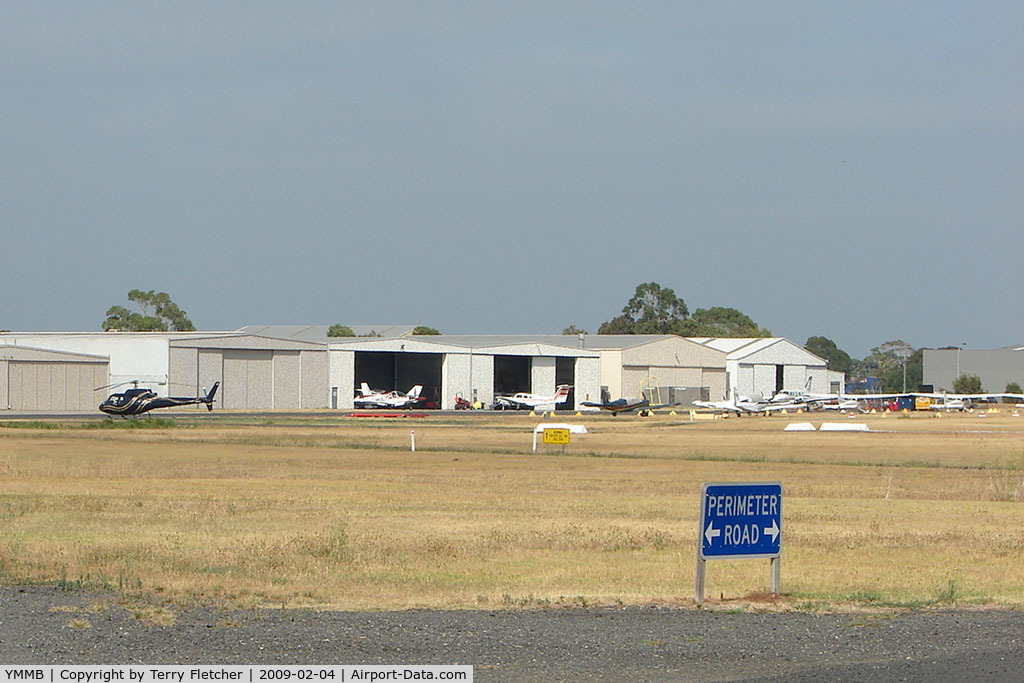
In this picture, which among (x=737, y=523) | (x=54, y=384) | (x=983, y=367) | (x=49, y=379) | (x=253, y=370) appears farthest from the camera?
(x=983, y=367)

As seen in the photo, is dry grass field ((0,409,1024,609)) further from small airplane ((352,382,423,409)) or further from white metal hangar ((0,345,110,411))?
small airplane ((352,382,423,409))

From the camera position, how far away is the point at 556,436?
48.7m

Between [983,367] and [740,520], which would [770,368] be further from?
[740,520]

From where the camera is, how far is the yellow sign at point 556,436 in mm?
48281

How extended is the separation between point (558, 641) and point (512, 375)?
408 feet

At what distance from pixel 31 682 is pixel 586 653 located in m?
4.39

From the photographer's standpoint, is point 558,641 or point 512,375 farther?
point 512,375

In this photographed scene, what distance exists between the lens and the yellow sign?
48281 millimetres

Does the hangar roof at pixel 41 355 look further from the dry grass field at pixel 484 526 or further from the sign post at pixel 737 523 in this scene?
the sign post at pixel 737 523

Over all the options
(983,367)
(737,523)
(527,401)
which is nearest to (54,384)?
(527,401)

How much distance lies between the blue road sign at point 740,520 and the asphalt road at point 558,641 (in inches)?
28.0

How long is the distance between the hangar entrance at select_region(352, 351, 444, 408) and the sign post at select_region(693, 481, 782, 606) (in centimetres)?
→ 10642

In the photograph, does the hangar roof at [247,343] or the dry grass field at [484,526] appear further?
the hangar roof at [247,343]

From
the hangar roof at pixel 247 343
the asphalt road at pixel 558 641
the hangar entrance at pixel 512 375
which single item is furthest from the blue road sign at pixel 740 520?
the hangar entrance at pixel 512 375
